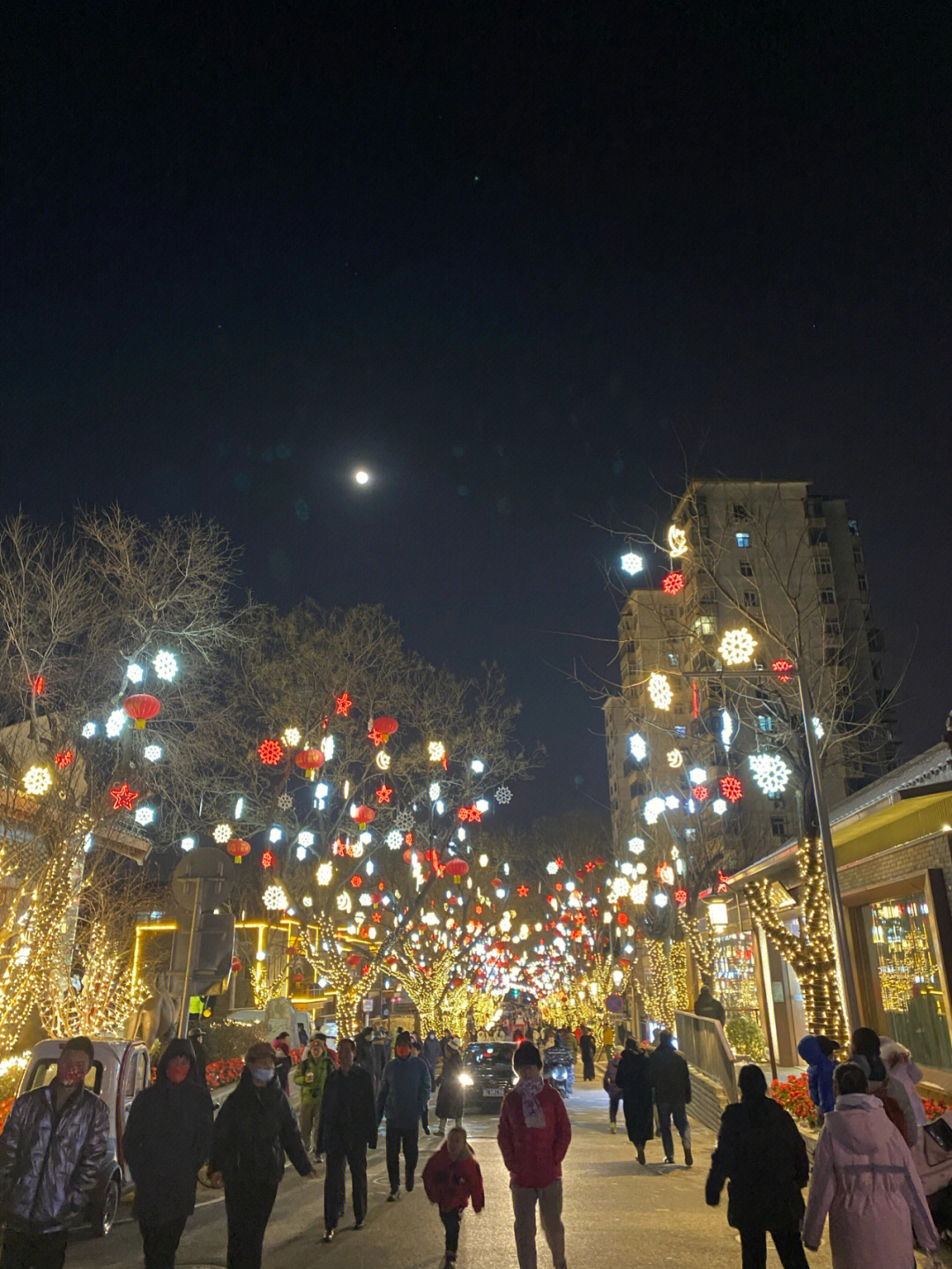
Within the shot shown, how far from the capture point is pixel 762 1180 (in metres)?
5.55

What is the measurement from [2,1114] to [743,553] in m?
50.2

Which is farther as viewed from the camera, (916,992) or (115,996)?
(115,996)

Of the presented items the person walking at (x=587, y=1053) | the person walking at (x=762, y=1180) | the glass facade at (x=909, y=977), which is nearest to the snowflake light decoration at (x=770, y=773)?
the glass facade at (x=909, y=977)

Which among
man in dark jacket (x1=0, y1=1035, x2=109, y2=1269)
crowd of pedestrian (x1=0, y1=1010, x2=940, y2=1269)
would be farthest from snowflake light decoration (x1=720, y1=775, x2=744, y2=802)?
man in dark jacket (x1=0, y1=1035, x2=109, y2=1269)

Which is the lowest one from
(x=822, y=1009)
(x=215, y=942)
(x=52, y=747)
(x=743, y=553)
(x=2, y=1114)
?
(x=2, y=1114)

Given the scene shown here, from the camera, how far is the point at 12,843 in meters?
16.8

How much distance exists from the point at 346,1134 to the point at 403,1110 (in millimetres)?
1358

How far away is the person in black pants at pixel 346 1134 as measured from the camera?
8133 mm

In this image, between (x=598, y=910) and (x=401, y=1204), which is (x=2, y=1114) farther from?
(x=598, y=910)

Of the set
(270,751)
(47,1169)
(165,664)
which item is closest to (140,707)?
(165,664)

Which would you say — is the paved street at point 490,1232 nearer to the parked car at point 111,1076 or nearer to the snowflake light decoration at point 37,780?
the parked car at point 111,1076

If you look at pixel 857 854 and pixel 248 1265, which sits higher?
pixel 857 854

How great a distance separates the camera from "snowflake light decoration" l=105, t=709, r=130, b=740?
620 inches

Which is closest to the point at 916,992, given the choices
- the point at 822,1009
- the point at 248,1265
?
the point at 822,1009
